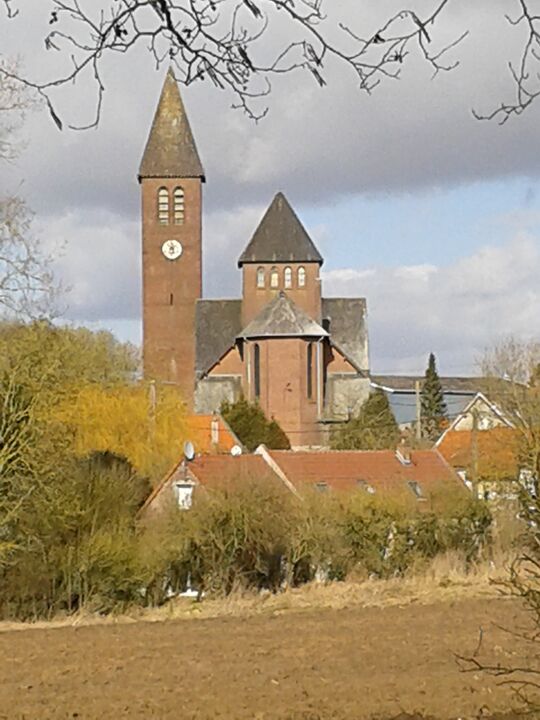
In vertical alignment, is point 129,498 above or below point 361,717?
above

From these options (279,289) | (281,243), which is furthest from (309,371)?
(281,243)

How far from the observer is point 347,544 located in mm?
36938

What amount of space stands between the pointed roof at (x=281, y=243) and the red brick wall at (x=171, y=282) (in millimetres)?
3444

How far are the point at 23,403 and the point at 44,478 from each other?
1.83 metres

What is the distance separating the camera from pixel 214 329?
81500mm

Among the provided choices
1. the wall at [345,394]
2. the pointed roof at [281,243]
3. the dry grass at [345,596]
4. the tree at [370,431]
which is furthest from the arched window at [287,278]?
the dry grass at [345,596]

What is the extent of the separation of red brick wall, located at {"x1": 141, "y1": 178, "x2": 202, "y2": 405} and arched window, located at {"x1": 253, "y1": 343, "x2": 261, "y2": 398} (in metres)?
5.17

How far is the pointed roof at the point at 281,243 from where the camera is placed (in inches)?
3221

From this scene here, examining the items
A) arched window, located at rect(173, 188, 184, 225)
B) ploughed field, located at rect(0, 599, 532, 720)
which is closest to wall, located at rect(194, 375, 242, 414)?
arched window, located at rect(173, 188, 184, 225)

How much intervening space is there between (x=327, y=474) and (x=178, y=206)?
40708mm

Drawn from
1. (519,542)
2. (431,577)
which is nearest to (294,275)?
(431,577)

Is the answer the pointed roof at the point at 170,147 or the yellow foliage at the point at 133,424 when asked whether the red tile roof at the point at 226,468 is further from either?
the pointed roof at the point at 170,147

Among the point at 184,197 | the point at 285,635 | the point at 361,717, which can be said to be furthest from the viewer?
the point at 184,197

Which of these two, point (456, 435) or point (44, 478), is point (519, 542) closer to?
point (44, 478)
